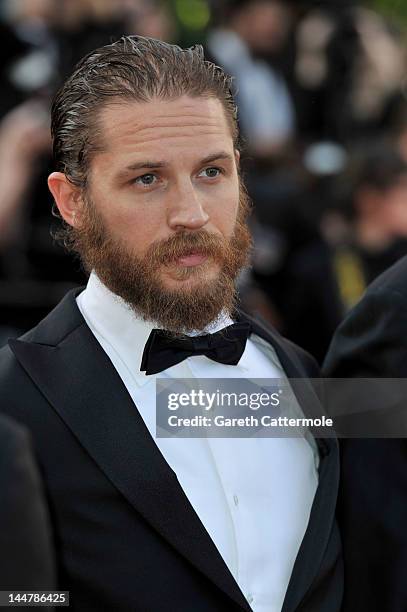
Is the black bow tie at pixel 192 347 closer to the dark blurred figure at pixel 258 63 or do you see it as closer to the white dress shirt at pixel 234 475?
the white dress shirt at pixel 234 475

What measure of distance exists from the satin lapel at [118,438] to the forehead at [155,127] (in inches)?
20.0

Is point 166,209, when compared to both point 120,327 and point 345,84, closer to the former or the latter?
point 120,327

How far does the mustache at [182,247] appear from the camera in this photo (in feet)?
8.86

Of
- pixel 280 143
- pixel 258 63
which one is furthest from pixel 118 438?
pixel 258 63

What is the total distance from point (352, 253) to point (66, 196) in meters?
3.03

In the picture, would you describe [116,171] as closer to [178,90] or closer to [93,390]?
[178,90]

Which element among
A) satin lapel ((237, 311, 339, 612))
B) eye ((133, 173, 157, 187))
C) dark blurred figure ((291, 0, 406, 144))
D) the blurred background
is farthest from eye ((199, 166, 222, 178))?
dark blurred figure ((291, 0, 406, 144))

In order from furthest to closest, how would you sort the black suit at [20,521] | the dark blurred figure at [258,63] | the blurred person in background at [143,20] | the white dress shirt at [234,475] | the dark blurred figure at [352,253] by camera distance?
the dark blurred figure at [258,63] → the blurred person in background at [143,20] → the dark blurred figure at [352,253] → the white dress shirt at [234,475] → the black suit at [20,521]

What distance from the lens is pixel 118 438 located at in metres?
2.63

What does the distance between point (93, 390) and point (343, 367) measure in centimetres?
82

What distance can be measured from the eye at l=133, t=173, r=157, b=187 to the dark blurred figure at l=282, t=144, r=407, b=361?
2.96 m

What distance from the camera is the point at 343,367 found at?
316 centimetres

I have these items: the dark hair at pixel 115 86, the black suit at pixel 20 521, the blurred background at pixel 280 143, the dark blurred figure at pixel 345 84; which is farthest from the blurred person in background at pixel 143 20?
the black suit at pixel 20 521

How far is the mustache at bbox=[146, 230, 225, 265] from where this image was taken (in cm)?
270
